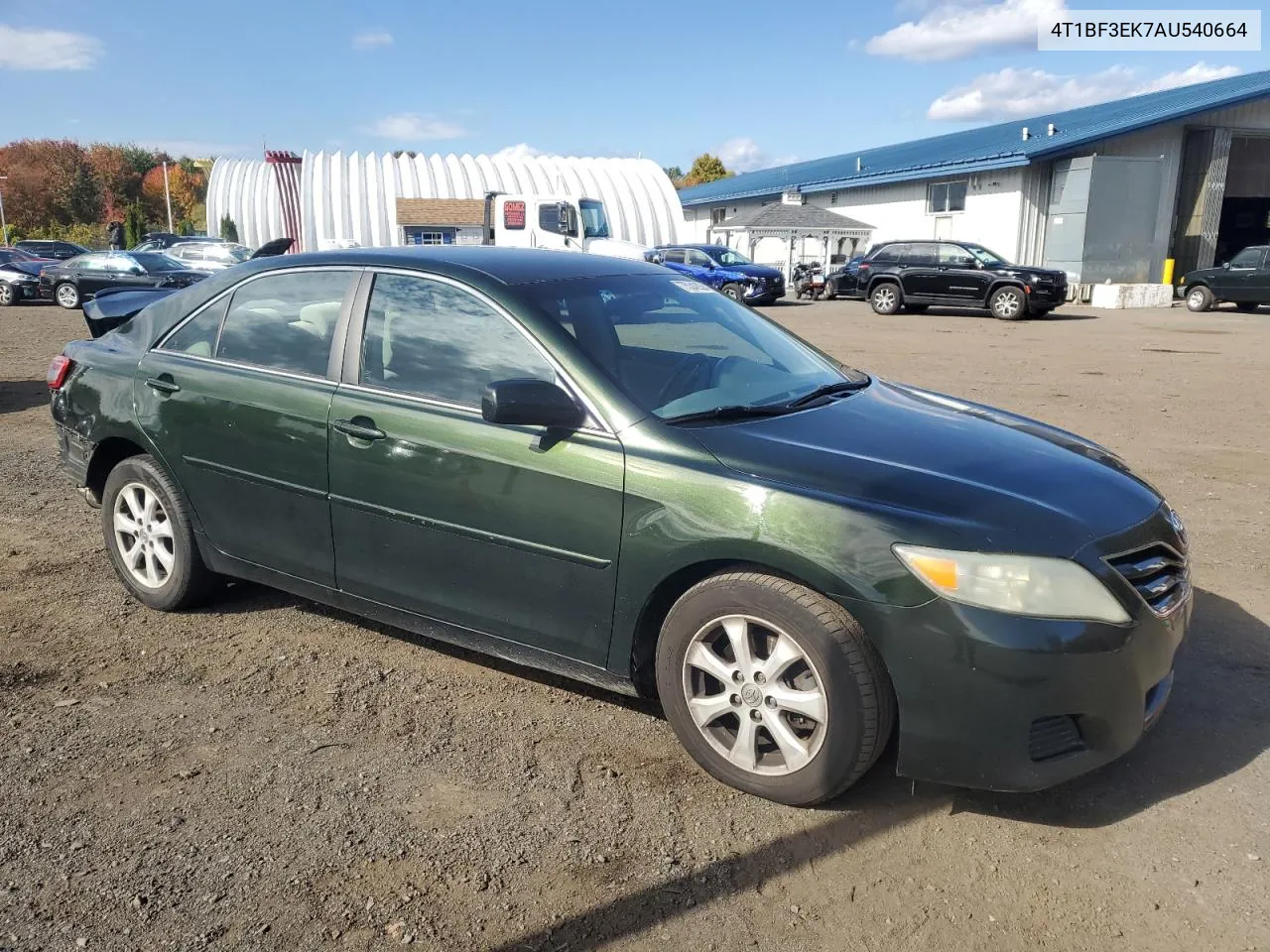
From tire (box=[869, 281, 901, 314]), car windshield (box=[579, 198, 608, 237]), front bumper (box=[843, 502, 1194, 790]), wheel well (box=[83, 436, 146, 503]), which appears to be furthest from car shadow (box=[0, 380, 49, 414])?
tire (box=[869, 281, 901, 314])

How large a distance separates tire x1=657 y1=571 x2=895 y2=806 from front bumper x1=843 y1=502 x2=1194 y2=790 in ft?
0.31

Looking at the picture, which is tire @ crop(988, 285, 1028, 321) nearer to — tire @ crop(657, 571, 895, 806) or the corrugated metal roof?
the corrugated metal roof

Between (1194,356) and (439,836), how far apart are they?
15.5 m

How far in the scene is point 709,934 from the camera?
248 cm

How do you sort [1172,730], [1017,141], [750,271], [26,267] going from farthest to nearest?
1. [1017,141]
2. [750,271]
3. [26,267]
4. [1172,730]

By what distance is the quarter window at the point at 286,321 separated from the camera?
155 inches

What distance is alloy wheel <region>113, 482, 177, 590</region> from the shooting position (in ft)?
14.5

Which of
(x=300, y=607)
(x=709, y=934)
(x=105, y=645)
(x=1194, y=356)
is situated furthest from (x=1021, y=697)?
(x=1194, y=356)

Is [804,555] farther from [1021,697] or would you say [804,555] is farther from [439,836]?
[439,836]

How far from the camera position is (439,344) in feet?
12.0

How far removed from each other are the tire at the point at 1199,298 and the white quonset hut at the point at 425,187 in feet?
85.1

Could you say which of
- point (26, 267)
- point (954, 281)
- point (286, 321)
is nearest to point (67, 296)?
point (26, 267)

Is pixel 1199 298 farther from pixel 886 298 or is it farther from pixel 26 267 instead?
pixel 26 267

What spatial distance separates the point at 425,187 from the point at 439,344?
4744 cm
